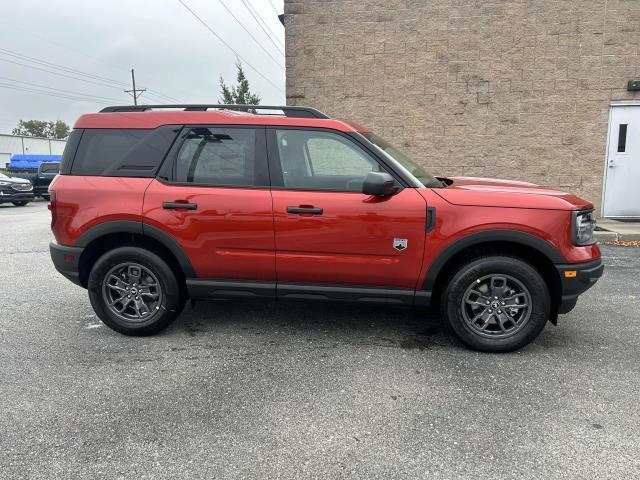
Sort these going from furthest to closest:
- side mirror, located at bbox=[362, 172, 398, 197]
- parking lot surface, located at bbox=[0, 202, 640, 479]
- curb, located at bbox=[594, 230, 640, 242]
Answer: curb, located at bbox=[594, 230, 640, 242] → side mirror, located at bbox=[362, 172, 398, 197] → parking lot surface, located at bbox=[0, 202, 640, 479]

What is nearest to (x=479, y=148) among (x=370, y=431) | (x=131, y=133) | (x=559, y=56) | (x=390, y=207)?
(x=559, y=56)

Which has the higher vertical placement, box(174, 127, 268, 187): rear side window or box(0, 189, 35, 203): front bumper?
box(174, 127, 268, 187): rear side window

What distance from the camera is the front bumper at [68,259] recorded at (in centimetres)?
402

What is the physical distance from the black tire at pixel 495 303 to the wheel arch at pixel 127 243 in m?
2.19

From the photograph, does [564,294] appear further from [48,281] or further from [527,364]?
[48,281]

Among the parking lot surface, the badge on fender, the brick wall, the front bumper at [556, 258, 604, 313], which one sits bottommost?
the parking lot surface

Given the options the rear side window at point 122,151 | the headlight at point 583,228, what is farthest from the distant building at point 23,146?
the headlight at point 583,228

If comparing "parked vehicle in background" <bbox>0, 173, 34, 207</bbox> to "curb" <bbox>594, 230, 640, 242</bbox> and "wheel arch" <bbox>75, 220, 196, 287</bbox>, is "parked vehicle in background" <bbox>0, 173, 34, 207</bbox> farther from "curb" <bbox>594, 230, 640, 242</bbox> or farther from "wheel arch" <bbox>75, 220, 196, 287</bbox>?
"curb" <bbox>594, 230, 640, 242</bbox>

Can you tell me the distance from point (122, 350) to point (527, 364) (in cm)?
319

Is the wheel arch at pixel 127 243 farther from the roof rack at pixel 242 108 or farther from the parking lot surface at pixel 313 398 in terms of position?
the roof rack at pixel 242 108

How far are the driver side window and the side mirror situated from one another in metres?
0.22

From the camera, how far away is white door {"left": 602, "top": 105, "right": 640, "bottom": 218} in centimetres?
917

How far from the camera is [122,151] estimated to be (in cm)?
398

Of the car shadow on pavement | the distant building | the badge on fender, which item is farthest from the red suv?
the distant building
